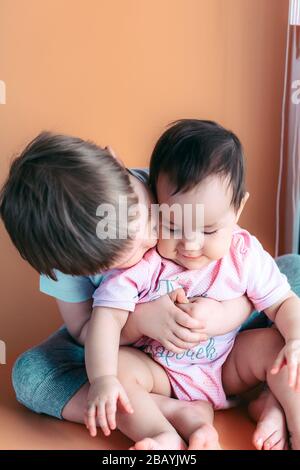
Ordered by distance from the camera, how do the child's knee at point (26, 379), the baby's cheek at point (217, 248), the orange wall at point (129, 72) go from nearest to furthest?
the baby's cheek at point (217, 248)
the child's knee at point (26, 379)
the orange wall at point (129, 72)

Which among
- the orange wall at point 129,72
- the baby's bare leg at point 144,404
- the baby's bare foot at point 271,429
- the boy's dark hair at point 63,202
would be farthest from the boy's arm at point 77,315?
the orange wall at point 129,72

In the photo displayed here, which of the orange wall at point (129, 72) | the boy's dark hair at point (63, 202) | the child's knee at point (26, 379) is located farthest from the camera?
the orange wall at point (129, 72)

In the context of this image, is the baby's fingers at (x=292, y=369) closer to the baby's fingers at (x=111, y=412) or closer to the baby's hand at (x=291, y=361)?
the baby's hand at (x=291, y=361)

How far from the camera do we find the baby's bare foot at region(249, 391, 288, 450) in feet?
3.05

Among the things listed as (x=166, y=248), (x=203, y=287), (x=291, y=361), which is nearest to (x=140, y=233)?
(x=166, y=248)

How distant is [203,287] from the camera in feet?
3.38

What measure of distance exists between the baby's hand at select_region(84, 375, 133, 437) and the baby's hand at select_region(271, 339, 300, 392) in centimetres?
21

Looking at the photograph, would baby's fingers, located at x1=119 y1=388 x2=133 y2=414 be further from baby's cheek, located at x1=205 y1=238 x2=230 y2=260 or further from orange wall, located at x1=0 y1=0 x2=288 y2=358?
orange wall, located at x1=0 y1=0 x2=288 y2=358

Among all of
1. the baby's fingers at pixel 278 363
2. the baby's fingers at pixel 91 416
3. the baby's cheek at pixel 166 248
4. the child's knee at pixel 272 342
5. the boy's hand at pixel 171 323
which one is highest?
the baby's cheek at pixel 166 248

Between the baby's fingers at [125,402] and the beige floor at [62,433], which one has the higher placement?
the baby's fingers at [125,402]

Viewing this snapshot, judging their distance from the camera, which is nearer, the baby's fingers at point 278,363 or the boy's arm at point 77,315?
the baby's fingers at point 278,363

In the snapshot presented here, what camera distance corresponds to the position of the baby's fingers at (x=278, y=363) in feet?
3.04

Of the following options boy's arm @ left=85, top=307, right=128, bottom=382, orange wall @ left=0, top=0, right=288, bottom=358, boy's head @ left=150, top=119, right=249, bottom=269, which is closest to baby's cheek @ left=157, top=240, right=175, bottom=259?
boy's head @ left=150, top=119, right=249, bottom=269

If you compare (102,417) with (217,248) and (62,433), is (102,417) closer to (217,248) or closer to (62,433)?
(62,433)
